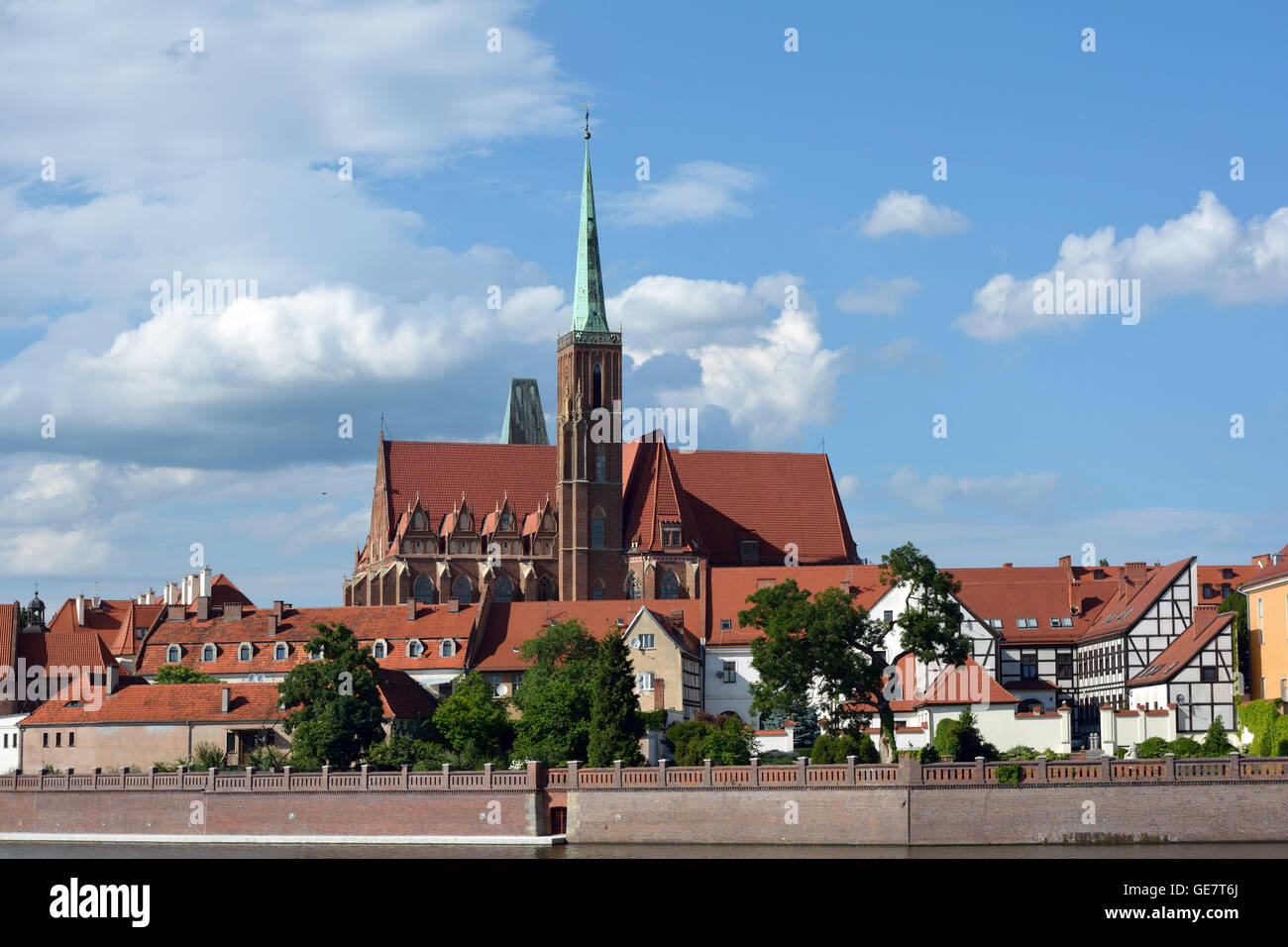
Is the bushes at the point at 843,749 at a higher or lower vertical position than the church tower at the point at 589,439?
lower

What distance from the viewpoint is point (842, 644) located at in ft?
256

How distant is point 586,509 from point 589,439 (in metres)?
4.70

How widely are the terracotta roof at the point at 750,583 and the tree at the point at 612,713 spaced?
23811 millimetres

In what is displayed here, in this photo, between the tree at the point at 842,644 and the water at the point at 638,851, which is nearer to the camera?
the water at the point at 638,851

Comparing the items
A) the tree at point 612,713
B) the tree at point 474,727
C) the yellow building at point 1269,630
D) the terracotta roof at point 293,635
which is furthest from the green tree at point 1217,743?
the terracotta roof at point 293,635

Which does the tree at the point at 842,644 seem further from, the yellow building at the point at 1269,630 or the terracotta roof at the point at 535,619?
the terracotta roof at the point at 535,619

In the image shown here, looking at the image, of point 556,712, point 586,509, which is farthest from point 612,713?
point 586,509

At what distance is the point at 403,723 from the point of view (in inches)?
3305

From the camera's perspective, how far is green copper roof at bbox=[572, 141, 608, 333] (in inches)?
4929

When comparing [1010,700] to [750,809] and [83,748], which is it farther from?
[83,748]

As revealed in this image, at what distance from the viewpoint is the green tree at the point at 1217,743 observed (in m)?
70.9

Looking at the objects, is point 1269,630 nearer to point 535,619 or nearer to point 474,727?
point 474,727

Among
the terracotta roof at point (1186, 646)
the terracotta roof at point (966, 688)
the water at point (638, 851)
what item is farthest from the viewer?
the terracotta roof at point (1186, 646)
